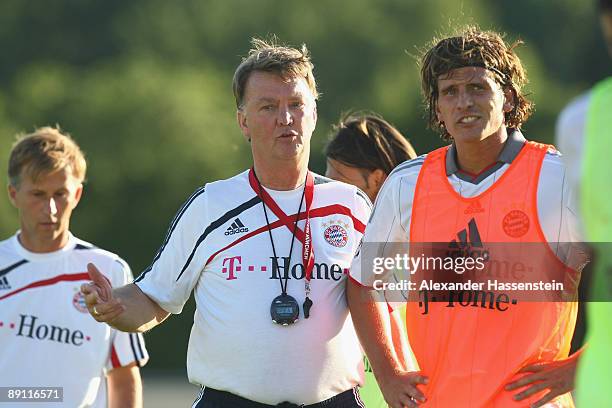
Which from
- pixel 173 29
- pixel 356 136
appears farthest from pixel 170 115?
pixel 356 136

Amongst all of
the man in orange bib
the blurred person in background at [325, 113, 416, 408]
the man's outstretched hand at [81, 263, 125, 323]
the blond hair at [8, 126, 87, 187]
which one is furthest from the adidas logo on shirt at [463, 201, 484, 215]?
the blond hair at [8, 126, 87, 187]

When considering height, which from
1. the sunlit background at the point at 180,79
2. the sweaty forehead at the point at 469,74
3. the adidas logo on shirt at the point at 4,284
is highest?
the sunlit background at the point at 180,79

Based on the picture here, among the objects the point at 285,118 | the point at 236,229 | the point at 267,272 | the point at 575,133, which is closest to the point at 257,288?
A: the point at 267,272

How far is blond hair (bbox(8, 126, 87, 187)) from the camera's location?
7.52 metres

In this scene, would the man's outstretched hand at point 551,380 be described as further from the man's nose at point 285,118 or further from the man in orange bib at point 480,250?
the man's nose at point 285,118

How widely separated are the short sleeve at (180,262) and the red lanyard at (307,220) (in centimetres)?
27

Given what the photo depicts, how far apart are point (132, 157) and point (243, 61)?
2056 centimetres

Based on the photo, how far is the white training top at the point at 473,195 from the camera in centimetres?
538

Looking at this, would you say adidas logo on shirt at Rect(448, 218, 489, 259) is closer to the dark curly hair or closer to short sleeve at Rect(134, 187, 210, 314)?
the dark curly hair

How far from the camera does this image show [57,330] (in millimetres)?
7320

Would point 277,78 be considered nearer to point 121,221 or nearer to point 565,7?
point 121,221

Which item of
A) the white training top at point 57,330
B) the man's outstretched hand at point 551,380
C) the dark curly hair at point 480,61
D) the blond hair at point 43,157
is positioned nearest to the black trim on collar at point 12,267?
the white training top at point 57,330

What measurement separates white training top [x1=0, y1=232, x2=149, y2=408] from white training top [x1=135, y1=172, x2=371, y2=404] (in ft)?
3.79

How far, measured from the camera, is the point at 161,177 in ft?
85.9
